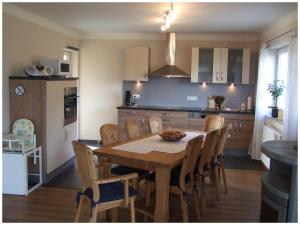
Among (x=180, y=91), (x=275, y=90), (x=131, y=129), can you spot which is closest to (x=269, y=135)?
(x=275, y=90)

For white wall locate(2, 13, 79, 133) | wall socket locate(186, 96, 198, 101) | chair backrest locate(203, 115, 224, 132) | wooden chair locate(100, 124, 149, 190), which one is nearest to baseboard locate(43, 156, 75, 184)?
white wall locate(2, 13, 79, 133)

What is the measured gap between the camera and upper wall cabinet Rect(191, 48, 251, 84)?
20.3 feet

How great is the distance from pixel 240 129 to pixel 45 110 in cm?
362

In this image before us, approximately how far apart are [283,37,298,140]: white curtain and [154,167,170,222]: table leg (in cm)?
208

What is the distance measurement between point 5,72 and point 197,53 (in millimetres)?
3595

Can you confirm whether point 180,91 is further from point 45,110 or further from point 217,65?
point 45,110

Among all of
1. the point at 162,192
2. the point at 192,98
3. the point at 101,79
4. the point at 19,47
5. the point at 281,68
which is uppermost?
the point at 19,47

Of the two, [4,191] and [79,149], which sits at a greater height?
[79,149]

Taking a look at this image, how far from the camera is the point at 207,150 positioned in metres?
3.43

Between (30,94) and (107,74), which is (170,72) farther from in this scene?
(30,94)

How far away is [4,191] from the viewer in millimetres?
3932

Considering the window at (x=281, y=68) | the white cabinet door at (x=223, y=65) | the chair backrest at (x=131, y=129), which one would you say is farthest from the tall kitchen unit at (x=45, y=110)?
the window at (x=281, y=68)

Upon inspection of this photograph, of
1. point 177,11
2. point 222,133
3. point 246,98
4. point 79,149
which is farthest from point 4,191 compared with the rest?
point 246,98

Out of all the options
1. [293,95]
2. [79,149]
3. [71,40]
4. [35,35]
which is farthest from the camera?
[71,40]
